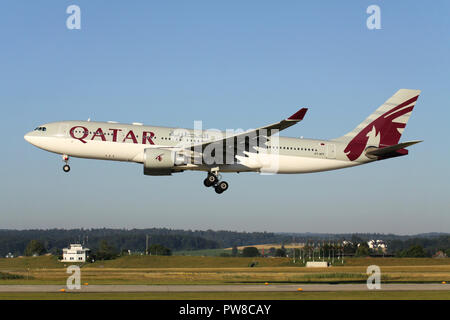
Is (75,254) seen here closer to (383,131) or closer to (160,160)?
(160,160)

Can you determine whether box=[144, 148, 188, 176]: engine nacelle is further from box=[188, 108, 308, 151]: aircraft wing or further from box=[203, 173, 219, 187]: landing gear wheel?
box=[203, 173, 219, 187]: landing gear wheel

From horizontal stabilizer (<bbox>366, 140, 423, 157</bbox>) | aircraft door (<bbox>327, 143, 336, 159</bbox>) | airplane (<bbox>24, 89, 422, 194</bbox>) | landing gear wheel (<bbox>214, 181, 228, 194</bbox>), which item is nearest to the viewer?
airplane (<bbox>24, 89, 422, 194</bbox>)

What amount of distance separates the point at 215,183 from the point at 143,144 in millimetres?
6940

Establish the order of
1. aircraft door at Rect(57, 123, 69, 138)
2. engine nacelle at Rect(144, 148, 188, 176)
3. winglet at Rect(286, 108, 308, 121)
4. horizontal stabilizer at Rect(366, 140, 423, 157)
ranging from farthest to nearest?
horizontal stabilizer at Rect(366, 140, 423, 157), aircraft door at Rect(57, 123, 69, 138), engine nacelle at Rect(144, 148, 188, 176), winglet at Rect(286, 108, 308, 121)

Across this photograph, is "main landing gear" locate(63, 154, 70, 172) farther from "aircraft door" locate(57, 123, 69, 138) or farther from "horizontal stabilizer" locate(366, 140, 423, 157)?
"horizontal stabilizer" locate(366, 140, 423, 157)

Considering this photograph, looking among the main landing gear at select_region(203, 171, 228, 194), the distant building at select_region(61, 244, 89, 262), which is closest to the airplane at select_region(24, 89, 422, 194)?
the main landing gear at select_region(203, 171, 228, 194)

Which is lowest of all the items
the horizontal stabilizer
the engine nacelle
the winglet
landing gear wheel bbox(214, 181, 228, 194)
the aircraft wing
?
landing gear wheel bbox(214, 181, 228, 194)

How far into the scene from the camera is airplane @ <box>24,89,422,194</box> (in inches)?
1630

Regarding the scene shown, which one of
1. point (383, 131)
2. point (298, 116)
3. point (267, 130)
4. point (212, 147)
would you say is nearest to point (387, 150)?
point (383, 131)

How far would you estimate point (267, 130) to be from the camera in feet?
132

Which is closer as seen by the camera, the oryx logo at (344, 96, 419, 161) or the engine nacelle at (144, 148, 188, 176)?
the engine nacelle at (144, 148, 188, 176)

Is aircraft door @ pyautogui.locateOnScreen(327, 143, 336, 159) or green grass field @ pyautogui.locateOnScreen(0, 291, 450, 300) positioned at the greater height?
aircraft door @ pyautogui.locateOnScreen(327, 143, 336, 159)
